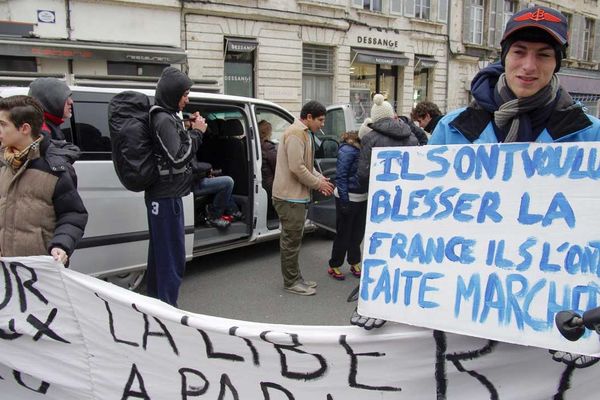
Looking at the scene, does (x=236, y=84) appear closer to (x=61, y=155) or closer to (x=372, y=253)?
(x=61, y=155)

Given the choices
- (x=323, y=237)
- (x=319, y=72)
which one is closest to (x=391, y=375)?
(x=323, y=237)

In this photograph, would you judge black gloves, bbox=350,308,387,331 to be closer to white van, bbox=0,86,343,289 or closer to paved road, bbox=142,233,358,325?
paved road, bbox=142,233,358,325

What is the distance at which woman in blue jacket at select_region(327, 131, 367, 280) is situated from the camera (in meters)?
4.99

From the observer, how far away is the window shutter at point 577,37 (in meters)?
27.2

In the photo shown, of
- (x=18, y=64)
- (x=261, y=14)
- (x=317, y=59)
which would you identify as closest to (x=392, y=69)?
(x=317, y=59)

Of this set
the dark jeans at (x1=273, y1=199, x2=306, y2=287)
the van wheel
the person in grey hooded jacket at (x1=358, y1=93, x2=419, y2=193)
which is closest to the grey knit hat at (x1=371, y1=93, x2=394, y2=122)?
the person in grey hooded jacket at (x1=358, y1=93, x2=419, y2=193)

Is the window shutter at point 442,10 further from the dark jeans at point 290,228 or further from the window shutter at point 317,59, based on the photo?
the dark jeans at point 290,228

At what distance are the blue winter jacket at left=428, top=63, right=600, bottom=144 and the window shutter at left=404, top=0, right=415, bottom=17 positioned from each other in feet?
62.0

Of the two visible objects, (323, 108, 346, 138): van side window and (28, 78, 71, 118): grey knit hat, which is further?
(323, 108, 346, 138): van side window

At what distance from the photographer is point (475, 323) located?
5.20 ft

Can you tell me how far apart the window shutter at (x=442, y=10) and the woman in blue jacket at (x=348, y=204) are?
58.2 ft

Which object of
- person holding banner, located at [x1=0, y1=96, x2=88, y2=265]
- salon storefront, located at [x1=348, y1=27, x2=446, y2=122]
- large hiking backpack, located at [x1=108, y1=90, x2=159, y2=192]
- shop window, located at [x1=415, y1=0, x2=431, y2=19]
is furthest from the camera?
shop window, located at [x1=415, y1=0, x2=431, y2=19]

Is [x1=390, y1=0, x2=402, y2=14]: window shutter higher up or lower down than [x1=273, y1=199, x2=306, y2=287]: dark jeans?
higher up

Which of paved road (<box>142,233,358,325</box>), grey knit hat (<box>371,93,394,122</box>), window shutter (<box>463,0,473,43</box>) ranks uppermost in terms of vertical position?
window shutter (<box>463,0,473,43</box>)
